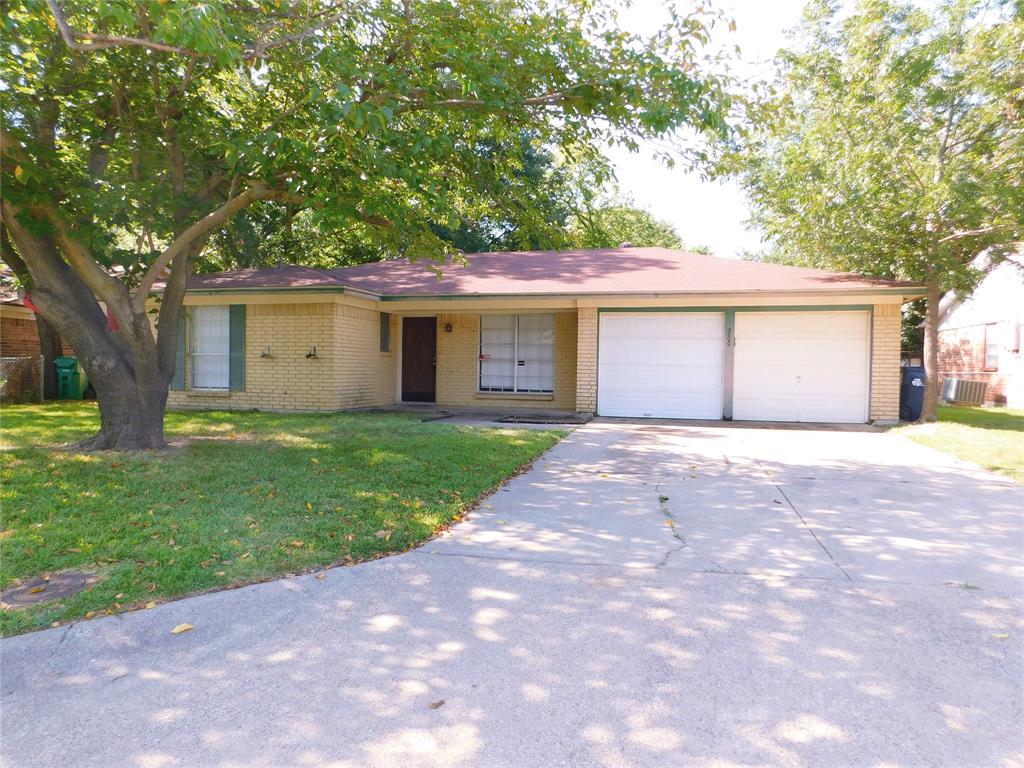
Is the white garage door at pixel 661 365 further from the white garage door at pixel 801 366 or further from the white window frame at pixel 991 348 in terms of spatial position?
the white window frame at pixel 991 348

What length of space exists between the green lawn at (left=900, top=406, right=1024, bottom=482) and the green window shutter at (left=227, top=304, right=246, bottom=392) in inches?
509

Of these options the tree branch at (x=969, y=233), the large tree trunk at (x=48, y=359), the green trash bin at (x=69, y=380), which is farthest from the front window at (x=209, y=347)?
the tree branch at (x=969, y=233)

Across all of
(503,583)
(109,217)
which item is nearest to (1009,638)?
(503,583)

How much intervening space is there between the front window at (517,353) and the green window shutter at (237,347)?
5.24 meters

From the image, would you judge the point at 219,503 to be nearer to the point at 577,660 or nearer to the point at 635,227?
the point at 577,660

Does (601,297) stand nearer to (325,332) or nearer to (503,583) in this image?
(325,332)

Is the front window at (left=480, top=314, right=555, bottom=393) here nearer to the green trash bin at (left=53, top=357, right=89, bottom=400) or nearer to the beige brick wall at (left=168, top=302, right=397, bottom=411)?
the beige brick wall at (left=168, top=302, right=397, bottom=411)

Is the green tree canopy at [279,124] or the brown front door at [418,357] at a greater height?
the green tree canopy at [279,124]

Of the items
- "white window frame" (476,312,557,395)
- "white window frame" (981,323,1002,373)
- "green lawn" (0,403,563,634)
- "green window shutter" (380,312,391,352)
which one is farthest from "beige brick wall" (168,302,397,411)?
"white window frame" (981,323,1002,373)

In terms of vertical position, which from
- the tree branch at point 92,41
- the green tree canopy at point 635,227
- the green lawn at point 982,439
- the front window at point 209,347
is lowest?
the green lawn at point 982,439

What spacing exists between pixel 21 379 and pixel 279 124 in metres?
11.9

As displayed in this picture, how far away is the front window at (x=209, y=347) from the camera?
14445 millimetres

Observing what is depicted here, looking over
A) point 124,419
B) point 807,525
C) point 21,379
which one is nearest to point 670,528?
point 807,525

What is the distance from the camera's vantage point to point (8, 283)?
A: 17.1m
